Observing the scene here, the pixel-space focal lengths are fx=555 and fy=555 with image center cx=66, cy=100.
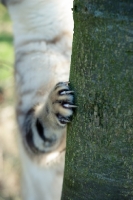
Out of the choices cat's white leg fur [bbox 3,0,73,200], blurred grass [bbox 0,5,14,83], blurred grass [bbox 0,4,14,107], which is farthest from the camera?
blurred grass [bbox 0,5,14,83]

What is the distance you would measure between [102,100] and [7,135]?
360cm

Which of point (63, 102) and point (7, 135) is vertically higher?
point (63, 102)

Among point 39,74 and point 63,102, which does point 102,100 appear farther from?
point 39,74

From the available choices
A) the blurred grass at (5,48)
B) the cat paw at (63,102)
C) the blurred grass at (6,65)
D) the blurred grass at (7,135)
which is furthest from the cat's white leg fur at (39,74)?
the blurred grass at (5,48)

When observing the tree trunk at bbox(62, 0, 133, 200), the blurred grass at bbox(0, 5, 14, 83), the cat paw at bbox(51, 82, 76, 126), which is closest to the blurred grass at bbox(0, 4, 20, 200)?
the blurred grass at bbox(0, 5, 14, 83)

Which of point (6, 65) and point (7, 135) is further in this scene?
point (6, 65)

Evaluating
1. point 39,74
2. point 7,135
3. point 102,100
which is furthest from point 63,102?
point 7,135

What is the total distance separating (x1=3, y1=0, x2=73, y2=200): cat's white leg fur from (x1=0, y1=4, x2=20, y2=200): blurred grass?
0.89m

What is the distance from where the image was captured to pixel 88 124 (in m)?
1.55

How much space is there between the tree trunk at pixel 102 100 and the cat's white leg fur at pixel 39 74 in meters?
0.95

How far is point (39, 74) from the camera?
9.83ft

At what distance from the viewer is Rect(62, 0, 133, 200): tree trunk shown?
1419mm

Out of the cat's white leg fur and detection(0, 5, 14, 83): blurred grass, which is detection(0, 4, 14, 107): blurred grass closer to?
detection(0, 5, 14, 83): blurred grass

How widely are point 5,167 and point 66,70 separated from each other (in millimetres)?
2005
